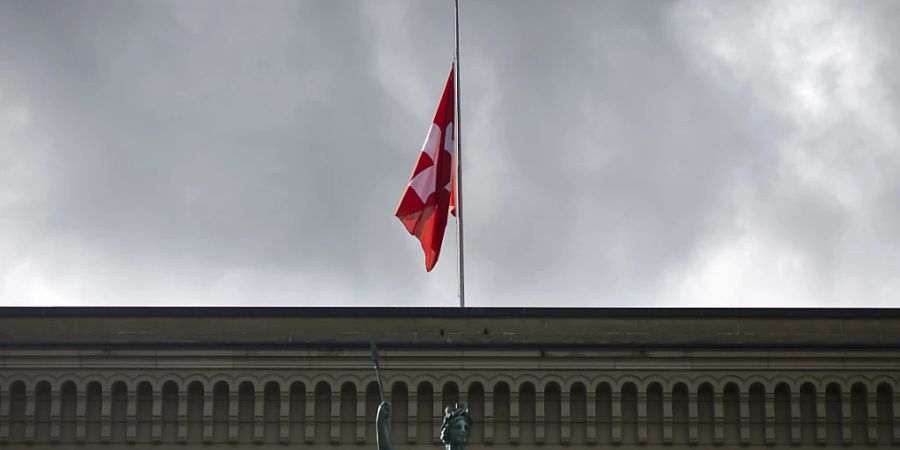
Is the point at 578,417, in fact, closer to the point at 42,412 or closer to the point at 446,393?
the point at 446,393

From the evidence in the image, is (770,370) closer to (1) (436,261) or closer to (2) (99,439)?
(1) (436,261)

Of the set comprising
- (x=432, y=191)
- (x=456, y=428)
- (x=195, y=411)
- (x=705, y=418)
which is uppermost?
(x=432, y=191)

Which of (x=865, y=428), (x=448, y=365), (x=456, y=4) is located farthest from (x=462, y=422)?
(x=456, y=4)

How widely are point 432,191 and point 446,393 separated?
5.95 meters

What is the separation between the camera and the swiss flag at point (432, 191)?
47.5m

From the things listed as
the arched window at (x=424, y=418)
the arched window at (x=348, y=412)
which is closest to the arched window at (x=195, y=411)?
the arched window at (x=348, y=412)

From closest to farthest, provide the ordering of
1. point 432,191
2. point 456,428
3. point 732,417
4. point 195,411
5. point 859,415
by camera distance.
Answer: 1. point 456,428
2. point 859,415
3. point 732,417
4. point 195,411
5. point 432,191

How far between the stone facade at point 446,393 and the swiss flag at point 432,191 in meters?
4.33

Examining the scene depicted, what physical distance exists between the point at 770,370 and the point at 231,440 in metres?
10.4

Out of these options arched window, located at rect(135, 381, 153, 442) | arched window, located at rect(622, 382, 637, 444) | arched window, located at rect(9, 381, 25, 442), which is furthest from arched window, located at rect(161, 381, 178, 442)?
arched window, located at rect(622, 382, 637, 444)

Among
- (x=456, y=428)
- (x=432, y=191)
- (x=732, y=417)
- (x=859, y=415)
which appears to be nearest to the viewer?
(x=456, y=428)

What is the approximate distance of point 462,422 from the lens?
3347 centimetres

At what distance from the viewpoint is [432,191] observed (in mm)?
47812

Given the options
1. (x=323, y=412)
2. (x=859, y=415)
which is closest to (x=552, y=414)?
(x=323, y=412)
